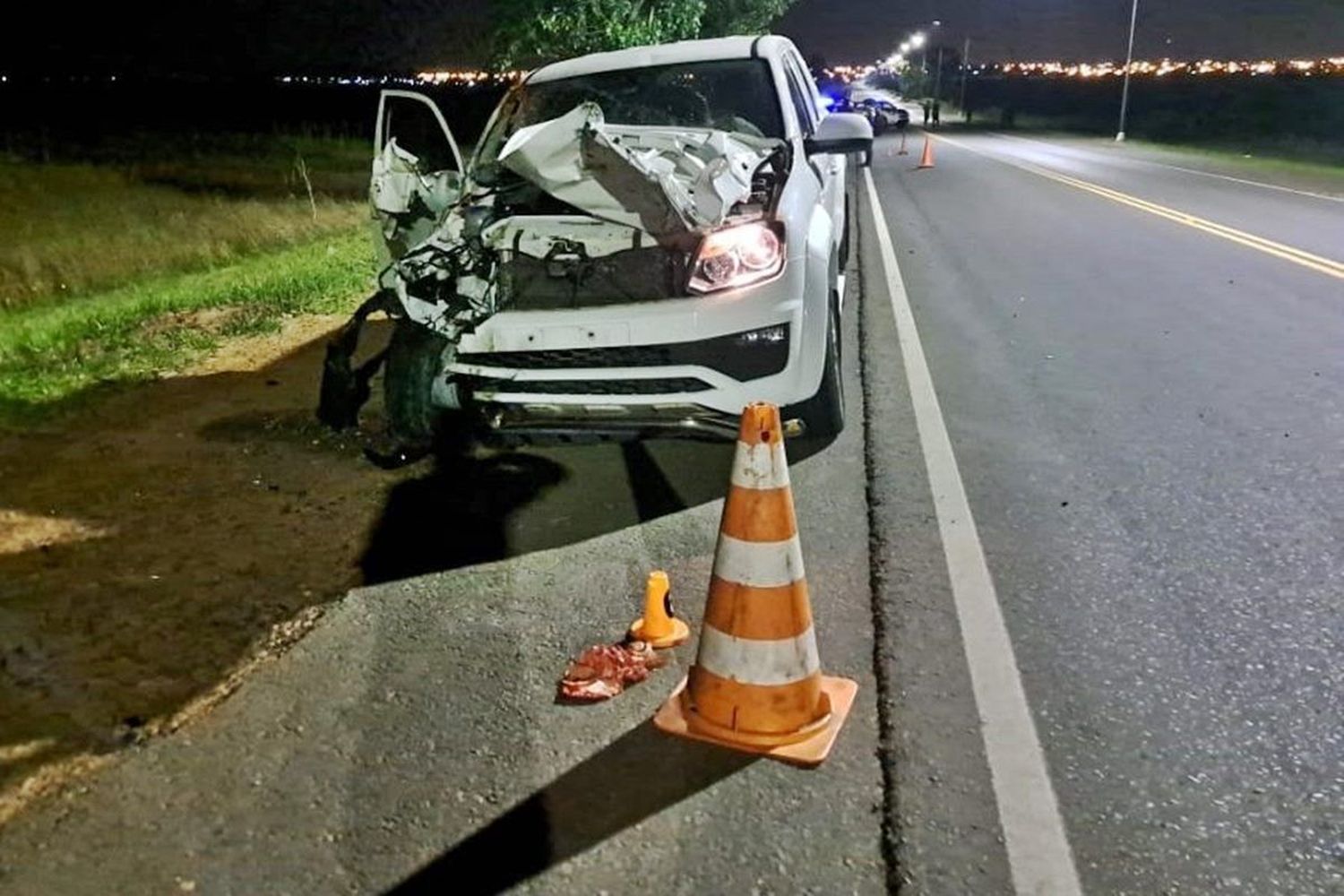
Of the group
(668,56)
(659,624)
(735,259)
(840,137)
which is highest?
(668,56)

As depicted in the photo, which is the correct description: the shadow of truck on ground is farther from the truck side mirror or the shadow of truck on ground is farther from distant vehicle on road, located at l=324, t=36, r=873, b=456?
the truck side mirror

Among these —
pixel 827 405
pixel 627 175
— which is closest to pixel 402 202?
pixel 627 175

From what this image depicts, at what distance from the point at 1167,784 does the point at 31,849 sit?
2.75 m

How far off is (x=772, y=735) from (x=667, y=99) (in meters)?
4.55

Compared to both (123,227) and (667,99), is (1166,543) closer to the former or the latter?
(667,99)

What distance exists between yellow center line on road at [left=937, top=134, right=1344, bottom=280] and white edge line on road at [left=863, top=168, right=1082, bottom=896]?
755 centimetres

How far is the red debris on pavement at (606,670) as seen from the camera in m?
3.45

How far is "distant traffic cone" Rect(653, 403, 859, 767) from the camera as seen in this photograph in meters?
3.17

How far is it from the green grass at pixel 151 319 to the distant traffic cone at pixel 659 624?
4383mm

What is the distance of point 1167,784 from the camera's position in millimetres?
2965

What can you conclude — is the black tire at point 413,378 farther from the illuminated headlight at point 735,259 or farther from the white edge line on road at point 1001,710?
the white edge line on road at point 1001,710

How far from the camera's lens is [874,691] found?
3430mm

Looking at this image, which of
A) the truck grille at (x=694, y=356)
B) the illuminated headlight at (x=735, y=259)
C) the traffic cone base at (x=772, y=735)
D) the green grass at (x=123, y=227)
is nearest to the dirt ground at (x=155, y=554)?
the truck grille at (x=694, y=356)

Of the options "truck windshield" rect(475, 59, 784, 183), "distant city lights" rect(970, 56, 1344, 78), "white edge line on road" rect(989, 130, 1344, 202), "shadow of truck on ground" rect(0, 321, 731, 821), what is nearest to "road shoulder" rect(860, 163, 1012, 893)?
"shadow of truck on ground" rect(0, 321, 731, 821)
